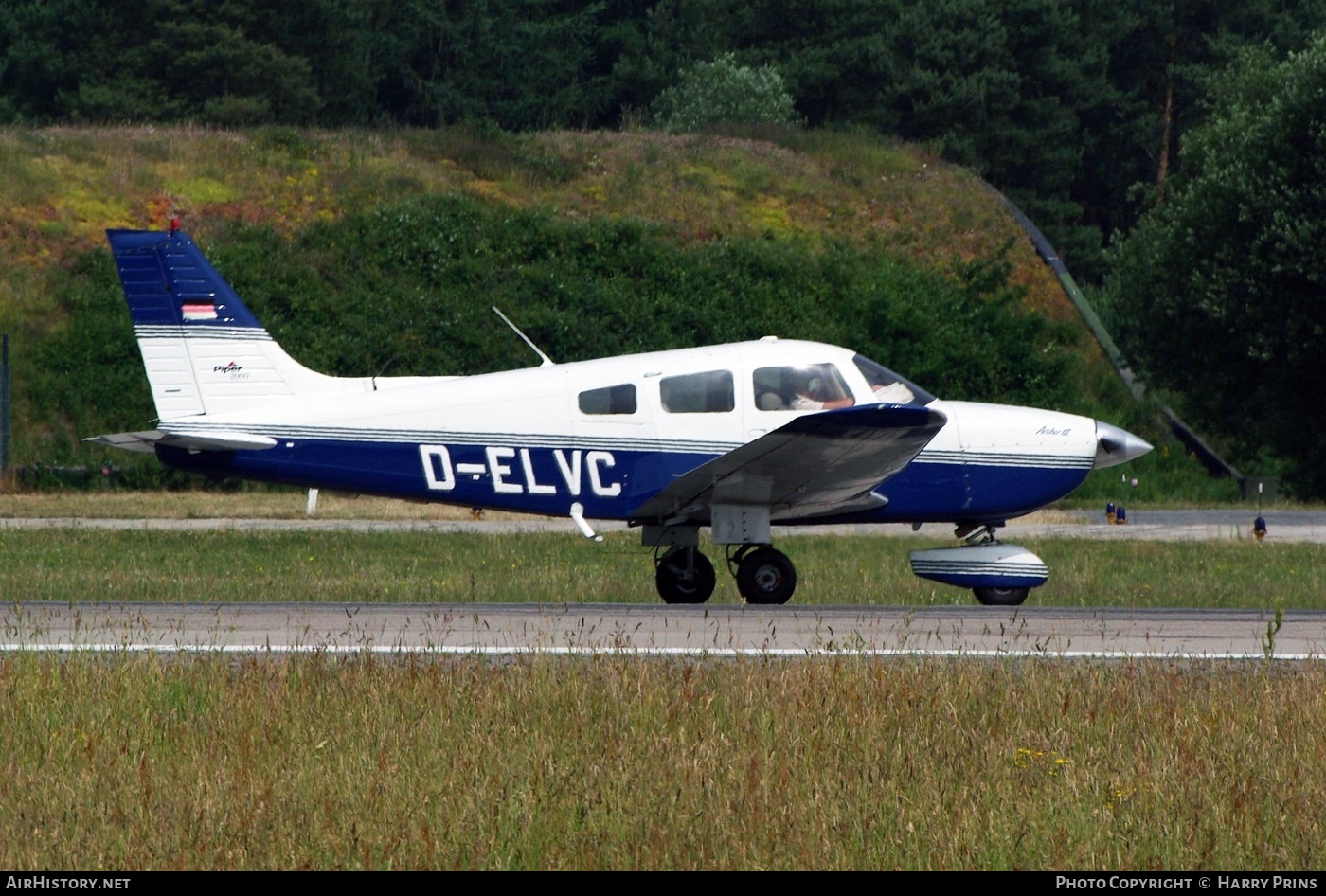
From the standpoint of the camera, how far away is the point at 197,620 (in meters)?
11.3

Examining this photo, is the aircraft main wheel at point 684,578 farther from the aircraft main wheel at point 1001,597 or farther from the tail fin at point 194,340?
the tail fin at point 194,340

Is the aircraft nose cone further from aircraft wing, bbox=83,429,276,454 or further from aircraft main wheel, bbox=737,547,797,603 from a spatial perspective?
aircraft wing, bbox=83,429,276,454

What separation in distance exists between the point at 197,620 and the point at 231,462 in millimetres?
2516

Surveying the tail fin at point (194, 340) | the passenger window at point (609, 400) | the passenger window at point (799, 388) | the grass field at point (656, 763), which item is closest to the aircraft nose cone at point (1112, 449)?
the passenger window at point (799, 388)

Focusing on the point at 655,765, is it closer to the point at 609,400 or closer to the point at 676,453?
the point at 676,453

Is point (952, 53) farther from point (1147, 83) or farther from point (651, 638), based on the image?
point (651, 638)

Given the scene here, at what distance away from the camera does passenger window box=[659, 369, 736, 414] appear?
1333cm

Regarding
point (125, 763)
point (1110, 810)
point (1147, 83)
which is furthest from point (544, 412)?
point (1147, 83)

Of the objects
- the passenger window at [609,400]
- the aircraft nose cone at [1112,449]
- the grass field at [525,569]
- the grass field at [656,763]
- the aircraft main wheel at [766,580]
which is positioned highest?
the passenger window at [609,400]

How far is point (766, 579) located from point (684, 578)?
759 mm

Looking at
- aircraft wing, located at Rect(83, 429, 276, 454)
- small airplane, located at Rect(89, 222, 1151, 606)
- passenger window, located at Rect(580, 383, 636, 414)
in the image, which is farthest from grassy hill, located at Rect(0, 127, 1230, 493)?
passenger window, located at Rect(580, 383, 636, 414)

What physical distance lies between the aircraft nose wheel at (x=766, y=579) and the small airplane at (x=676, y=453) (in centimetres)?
1

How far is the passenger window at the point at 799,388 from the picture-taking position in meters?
13.2

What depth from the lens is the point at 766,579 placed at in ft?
43.7
